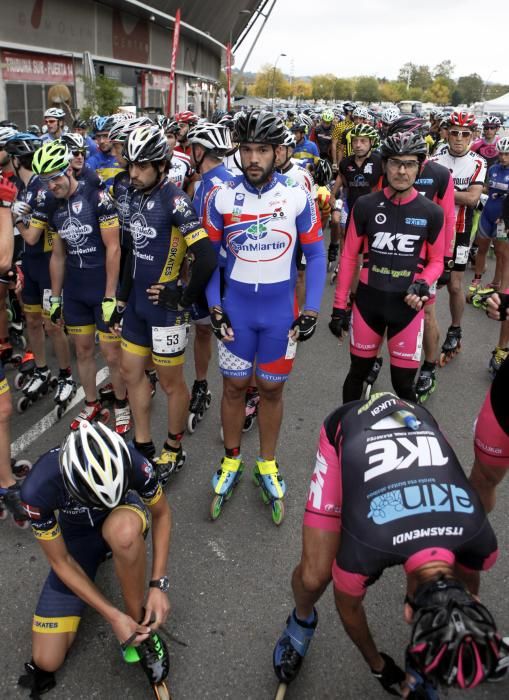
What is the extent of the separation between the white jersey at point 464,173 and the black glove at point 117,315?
4.03m

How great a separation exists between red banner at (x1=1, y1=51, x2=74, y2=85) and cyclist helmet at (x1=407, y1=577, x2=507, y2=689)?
20632mm

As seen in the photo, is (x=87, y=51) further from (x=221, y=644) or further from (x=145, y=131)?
(x=221, y=644)

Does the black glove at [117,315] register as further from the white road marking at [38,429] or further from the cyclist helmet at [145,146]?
the white road marking at [38,429]

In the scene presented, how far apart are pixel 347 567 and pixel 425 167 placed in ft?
12.8

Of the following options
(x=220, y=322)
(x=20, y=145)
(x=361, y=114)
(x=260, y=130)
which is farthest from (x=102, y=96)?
(x=220, y=322)

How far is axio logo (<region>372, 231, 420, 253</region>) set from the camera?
156 inches

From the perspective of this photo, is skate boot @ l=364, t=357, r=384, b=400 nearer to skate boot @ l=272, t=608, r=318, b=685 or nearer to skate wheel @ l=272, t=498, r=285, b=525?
skate wheel @ l=272, t=498, r=285, b=525

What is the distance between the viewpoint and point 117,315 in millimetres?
4008

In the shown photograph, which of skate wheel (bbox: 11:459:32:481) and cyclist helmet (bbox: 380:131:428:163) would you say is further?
skate wheel (bbox: 11:459:32:481)

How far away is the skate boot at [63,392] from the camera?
4.82 meters

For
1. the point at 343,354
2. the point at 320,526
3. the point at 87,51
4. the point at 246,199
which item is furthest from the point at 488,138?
the point at 87,51

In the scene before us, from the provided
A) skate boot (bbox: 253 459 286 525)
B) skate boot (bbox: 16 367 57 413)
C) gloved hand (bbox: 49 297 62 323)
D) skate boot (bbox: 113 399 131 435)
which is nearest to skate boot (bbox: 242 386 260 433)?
skate boot (bbox: 253 459 286 525)

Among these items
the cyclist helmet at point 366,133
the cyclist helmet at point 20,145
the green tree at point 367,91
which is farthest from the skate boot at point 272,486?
the green tree at point 367,91

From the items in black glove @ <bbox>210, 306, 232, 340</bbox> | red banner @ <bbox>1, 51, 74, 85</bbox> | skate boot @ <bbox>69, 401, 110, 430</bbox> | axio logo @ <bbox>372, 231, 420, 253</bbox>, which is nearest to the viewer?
black glove @ <bbox>210, 306, 232, 340</bbox>
